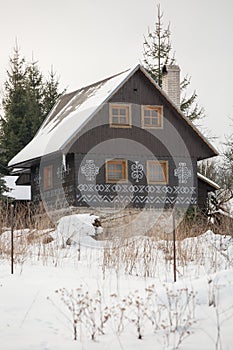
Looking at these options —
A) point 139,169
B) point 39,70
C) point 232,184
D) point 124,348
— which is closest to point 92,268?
point 124,348

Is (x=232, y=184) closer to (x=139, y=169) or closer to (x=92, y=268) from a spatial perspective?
(x=139, y=169)

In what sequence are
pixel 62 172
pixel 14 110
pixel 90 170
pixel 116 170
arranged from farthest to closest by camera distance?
pixel 14 110
pixel 62 172
pixel 116 170
pixel 90 170

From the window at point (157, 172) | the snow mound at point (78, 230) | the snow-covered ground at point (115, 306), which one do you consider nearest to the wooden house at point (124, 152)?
the window at point (157, 172)

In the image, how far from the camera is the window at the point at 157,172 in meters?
23.8

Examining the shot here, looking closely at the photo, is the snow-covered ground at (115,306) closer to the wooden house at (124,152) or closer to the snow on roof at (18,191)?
the wooden house at (124,152)

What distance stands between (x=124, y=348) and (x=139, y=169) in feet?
57.3

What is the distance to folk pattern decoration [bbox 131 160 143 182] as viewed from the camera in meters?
23.4

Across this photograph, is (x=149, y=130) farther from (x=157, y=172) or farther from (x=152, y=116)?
(x=157, y=172)

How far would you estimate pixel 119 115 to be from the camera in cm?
2381

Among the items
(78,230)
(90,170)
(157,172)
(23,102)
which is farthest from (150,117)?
(23,102)

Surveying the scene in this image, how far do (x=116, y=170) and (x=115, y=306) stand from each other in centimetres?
1561

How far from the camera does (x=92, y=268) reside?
11594 millimetres

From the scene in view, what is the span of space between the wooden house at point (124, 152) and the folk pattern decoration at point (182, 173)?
1.5 inches

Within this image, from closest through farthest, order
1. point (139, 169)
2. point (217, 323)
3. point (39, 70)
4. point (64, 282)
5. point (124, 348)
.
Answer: point (124, 348) < point (217, 323) < point (64, 282) < point (139, 169) < point (39, 70)
